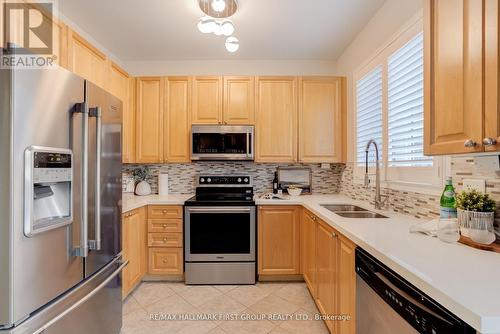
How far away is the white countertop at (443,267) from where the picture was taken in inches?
24.8

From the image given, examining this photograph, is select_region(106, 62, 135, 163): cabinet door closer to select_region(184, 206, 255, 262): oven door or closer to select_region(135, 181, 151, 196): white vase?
select_region(135, 181, 151, 196): white vase

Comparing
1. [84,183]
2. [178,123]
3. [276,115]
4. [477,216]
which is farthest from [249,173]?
[477,216]

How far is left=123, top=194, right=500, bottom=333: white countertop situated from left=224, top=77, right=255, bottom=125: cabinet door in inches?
72.4

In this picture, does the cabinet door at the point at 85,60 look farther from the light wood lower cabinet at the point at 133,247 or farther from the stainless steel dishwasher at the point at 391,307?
the stainless steel dishwasher at the point at 391,307

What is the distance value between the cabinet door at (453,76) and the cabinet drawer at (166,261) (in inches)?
93.6

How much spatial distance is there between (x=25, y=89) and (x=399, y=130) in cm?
213

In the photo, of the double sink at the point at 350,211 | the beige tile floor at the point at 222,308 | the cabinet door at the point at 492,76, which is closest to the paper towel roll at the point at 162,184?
the beige tile floor at the point at 222,308

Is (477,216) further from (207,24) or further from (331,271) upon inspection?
(207,24)

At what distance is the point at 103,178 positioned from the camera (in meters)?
1.44

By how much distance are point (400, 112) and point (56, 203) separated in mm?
2142

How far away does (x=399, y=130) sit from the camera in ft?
6.09

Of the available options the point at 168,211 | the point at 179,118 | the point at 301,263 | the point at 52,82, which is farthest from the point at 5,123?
the point at 301,263

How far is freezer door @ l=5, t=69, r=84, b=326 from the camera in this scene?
35.8 inches

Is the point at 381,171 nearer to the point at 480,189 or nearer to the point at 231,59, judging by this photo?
the point at 480,189
